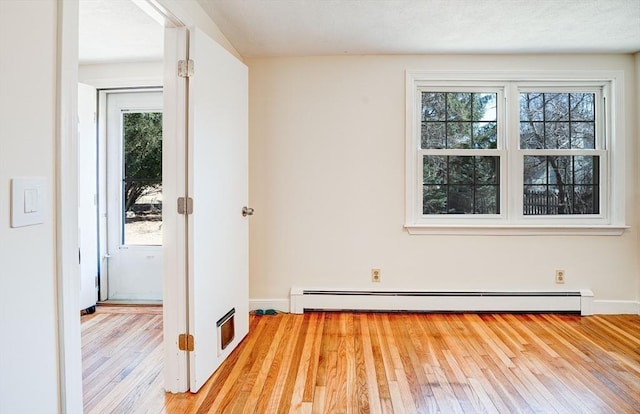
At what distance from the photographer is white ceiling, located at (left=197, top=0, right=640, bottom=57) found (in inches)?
88.0

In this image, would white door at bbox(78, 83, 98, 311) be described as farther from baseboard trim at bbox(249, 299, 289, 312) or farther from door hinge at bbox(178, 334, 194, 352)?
door hinge at bbox(178, 334, 194, 352)

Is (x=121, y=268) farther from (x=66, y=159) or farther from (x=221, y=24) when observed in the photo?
(x=66, y=159)

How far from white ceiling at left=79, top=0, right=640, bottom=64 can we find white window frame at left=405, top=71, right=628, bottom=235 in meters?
0.23

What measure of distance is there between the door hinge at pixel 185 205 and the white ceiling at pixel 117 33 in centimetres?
113

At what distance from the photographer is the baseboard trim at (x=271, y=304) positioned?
318 cm

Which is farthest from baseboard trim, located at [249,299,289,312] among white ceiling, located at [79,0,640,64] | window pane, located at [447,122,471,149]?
white ceiling, located at [79,0,640,64]

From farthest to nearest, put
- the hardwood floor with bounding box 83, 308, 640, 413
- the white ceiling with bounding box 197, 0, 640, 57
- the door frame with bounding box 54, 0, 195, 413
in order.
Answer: the white ceiling with bounding box 197, 0, 640, 57
the hardwood floor with bounding box 83, 308, 640, 413
the door frame with bounding box 54, 0, 195, 413

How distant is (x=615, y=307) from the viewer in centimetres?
308

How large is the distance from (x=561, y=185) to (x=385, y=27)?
206cm

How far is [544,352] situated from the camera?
2.39 meters

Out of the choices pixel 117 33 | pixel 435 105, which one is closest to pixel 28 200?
pixel 117 33

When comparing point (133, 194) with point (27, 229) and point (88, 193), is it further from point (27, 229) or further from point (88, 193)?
point (27, 229)

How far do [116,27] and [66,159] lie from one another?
2005 millimetres

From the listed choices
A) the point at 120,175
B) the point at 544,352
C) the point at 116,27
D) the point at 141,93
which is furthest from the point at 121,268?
the point at 544,352
